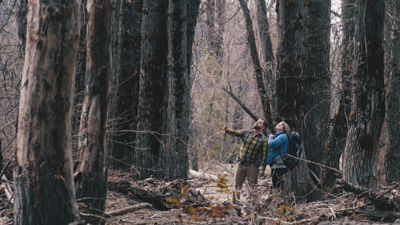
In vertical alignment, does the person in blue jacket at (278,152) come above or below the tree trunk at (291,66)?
below

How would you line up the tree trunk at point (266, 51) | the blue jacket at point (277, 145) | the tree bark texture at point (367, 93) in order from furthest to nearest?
the tree trunk at point (266, 51), the blue jacket at point (277, 145), the tree bark texture at point (367, 93)

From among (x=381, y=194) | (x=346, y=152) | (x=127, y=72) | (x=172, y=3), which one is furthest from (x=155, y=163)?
(x=381, y=194)

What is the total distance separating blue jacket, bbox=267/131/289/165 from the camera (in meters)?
9.11

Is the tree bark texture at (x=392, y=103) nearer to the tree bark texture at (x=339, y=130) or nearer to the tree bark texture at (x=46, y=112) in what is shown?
the tree bark texture at (x=339, y=130)

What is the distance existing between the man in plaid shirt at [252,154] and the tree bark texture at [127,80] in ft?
9.02

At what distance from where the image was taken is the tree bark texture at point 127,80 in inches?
453

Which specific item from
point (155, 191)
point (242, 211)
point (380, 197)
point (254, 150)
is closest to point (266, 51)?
point (254, 150)

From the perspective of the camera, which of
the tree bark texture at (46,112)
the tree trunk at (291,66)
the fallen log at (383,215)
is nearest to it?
the tree bark texture at (46,112)

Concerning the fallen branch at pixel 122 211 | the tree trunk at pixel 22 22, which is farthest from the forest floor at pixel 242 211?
the tree trunk at pixel 22 22

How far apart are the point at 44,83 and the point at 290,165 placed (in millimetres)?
5848

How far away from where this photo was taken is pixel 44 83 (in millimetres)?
4523

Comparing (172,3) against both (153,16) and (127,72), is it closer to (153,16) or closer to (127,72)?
(153,16)

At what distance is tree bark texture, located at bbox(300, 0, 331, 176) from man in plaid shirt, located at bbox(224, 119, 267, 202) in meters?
1.24

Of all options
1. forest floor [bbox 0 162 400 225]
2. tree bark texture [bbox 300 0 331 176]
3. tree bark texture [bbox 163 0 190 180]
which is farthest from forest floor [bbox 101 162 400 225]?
tree bark texture [bbox 300 0 331 176]
